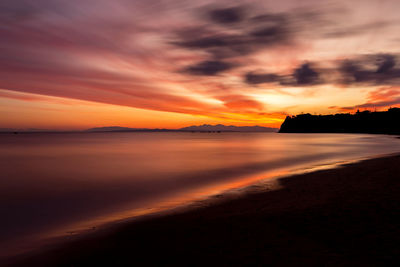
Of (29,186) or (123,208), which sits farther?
(29,186)

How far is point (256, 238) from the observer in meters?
5.18

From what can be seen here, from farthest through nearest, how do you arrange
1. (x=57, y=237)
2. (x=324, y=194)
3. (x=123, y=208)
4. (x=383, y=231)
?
(x=123, y=208) → (x=324, y=194) → (x=57, y=237) → (x=383, y=231)

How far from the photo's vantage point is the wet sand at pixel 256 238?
4398 mm

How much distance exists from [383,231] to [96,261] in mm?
5963

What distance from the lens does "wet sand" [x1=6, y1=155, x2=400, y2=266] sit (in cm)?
440

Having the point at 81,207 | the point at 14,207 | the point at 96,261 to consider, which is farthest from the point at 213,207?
the point at 14,207

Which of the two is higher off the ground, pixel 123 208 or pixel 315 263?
pixel 315 263

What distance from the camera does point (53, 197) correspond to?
1202 cm

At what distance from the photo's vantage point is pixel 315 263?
13.5ft

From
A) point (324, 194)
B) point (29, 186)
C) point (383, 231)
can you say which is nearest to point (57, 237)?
point (383, 231)

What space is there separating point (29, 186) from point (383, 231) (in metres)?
17.1

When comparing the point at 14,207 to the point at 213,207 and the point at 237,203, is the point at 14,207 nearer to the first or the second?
the point at 213,207

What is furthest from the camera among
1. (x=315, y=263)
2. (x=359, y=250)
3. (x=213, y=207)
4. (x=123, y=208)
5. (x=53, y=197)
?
(x=53, y=197)

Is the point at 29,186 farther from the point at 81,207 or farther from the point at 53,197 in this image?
the point at 81,207
